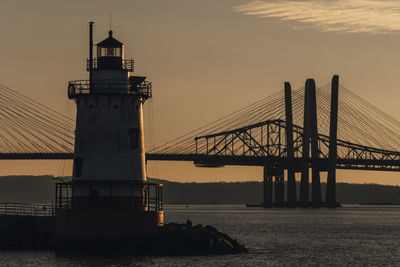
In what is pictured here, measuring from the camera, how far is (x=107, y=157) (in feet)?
135

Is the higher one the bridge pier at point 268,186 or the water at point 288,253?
the bridge pier at point 268,186

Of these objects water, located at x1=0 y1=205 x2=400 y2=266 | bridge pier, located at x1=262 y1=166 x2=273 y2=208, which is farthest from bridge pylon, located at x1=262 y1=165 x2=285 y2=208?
water, located at x1=0 y1=205 x2=400 y2=266

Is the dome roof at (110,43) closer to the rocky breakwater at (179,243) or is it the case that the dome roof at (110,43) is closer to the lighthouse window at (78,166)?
the lighthouse window at (78,166)

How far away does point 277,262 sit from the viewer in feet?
141

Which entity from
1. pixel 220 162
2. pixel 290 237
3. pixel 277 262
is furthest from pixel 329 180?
pixel 277 262

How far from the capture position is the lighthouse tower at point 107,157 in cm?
4097

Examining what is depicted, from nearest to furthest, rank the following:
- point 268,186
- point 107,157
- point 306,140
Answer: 1. point 107,157
2. point 306,140
3. point 268,186

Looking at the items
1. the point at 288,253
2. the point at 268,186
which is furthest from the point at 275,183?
the point at 288,253

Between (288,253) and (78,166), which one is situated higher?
(78,166)

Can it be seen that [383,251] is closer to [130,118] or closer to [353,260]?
[353,260]

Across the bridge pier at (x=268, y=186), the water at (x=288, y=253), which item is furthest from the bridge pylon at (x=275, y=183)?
the water at (x=288, y=253)

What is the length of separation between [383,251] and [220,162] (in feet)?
243

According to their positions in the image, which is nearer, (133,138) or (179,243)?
(133,138)

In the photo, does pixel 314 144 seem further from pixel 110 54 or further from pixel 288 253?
pixel 110 54
